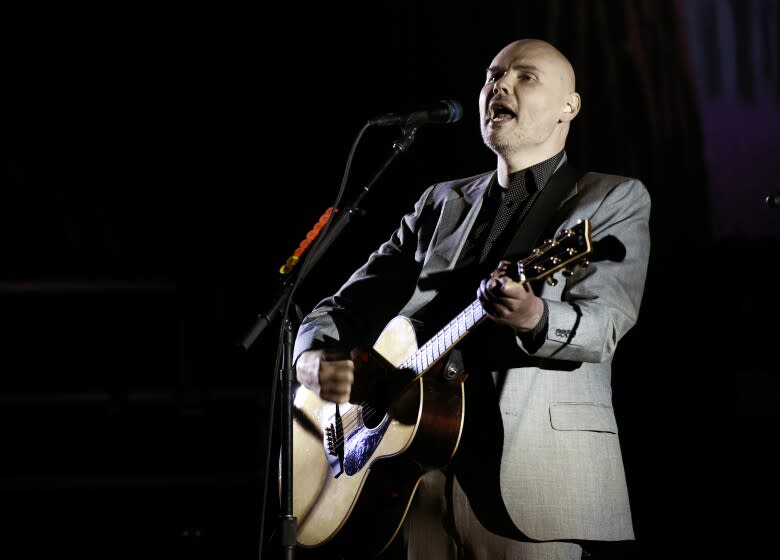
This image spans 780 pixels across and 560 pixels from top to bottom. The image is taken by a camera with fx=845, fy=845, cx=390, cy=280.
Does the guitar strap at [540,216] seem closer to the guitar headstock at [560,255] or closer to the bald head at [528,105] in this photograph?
the bald head at [528,105]

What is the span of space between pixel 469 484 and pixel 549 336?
0.50 metres

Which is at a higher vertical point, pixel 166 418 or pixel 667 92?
pixel 667 92

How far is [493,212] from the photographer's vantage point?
8.50ft

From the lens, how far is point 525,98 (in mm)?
2520

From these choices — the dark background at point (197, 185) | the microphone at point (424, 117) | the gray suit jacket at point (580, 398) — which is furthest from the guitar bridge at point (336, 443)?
the dark background at point (197, 185)

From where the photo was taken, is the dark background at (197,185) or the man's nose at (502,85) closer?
the man's nose at (502,85)

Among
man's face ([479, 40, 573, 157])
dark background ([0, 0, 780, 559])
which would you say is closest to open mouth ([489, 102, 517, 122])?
man's face ([479, 40, 573, 157])

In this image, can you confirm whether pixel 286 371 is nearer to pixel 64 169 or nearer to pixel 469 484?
pixel 469 484

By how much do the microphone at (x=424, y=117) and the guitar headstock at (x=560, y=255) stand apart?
2.40ft

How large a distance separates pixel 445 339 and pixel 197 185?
3573 millimetres

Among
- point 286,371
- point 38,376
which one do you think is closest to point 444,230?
point 286,371

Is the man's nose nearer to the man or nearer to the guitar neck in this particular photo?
the man

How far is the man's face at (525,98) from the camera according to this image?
8.24 ft

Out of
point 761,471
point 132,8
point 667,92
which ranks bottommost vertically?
point 761,471
